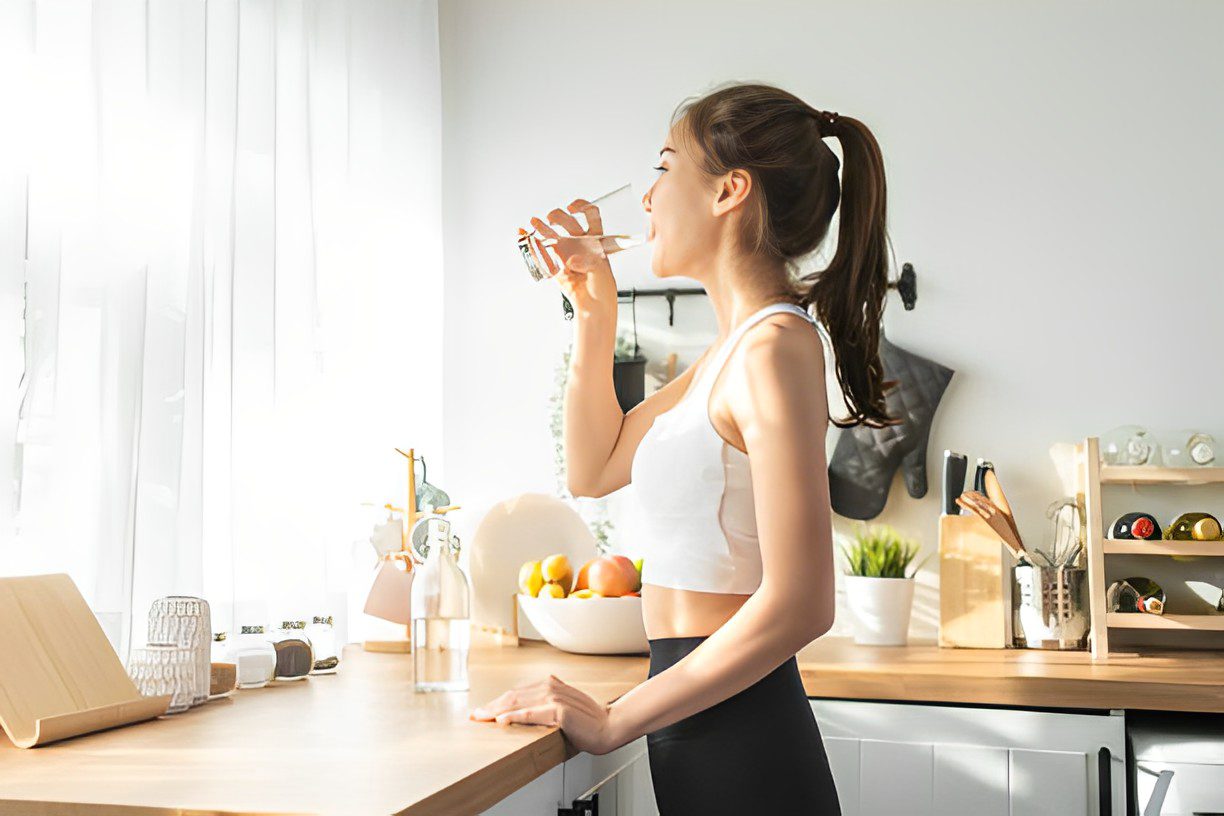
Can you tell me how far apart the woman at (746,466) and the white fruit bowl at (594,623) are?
784 mm

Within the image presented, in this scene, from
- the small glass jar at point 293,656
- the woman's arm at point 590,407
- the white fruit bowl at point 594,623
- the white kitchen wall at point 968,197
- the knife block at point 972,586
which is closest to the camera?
the woman's arm at point 590,407

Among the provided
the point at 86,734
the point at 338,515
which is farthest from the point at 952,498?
the point at 86,734

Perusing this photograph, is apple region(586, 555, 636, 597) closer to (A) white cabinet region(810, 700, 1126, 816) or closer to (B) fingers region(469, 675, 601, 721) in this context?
(A) white cabinet region(810, 700, 1126, 816)

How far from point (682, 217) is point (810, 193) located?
0.14m

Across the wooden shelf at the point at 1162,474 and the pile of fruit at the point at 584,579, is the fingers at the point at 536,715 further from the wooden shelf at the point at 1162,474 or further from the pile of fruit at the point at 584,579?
the wooden shelf at the point at 1162,474

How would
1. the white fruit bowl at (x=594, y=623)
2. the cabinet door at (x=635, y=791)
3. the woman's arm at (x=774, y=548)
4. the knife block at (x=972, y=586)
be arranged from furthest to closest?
the knife block at (x=972, y=586)
the white fruit bowl at (x=594, y=623)
the cabinet door at (x=635, y=791)
the woman's arm at (x=774, y=548)

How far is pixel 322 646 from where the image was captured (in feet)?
6.11

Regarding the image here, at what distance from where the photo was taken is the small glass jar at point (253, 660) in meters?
1.68

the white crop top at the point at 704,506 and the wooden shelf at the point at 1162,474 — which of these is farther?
the wooden shelf at the point at 1162,474

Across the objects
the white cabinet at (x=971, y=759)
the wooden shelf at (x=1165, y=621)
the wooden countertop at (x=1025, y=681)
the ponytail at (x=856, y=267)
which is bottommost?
the white cabinet at (x=971, y=759)

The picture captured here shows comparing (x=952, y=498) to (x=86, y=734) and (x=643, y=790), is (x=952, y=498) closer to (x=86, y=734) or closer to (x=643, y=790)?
(x=643, y=790)

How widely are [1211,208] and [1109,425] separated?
510 mm

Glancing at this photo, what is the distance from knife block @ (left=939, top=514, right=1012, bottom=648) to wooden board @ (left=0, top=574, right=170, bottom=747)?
1570 millimetres

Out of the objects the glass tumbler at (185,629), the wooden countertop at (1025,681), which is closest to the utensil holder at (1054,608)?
the wooden countertop at (1025,681)
